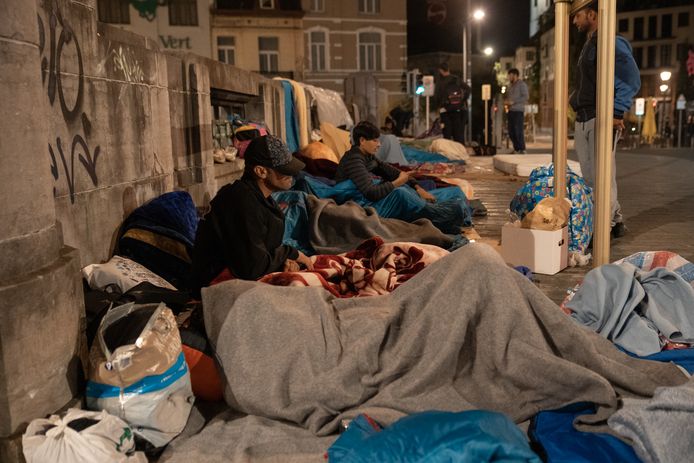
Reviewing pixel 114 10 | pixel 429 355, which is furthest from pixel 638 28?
pixel 429 355

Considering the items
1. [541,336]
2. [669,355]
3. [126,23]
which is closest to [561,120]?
[669,355]

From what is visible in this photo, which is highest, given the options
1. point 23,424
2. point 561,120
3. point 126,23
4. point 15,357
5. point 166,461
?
point 126,23

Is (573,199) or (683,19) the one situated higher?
(683,19)

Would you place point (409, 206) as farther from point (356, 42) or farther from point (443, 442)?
point (356, 42)

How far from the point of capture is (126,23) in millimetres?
33500

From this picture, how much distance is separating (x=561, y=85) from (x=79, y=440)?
489 centimetres

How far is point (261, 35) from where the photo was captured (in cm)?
3528

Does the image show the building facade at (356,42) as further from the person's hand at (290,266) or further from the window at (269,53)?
the person's hand at (290,266)


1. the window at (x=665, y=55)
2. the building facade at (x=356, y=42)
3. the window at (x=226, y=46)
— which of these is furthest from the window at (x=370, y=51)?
the window at (x=665, y=55)

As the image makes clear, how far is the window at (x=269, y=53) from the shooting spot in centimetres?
3544

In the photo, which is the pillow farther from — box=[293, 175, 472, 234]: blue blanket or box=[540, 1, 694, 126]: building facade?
box=[540, 1, 694, 126]: building facade

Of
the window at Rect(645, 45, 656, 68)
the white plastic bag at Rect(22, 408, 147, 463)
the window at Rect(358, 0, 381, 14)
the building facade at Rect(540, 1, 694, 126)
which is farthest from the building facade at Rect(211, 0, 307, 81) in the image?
the window at Rect(645, 45, 656, 68)

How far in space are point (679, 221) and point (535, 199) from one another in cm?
237

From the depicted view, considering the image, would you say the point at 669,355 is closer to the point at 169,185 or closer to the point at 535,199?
the point at 535,199
